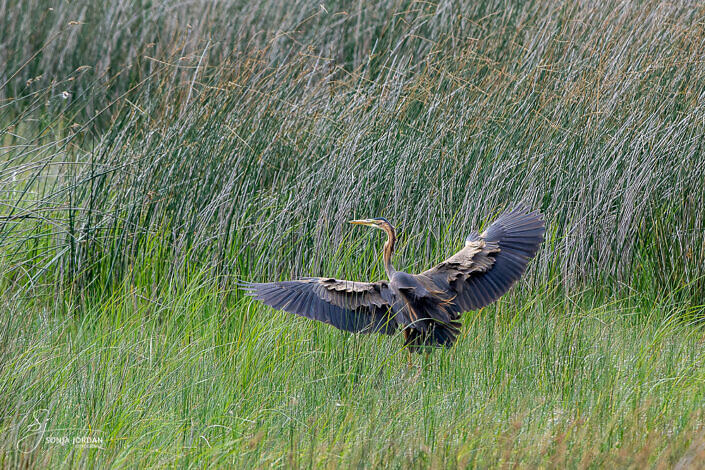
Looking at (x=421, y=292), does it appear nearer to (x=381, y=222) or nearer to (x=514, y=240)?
(x=381, y=222)

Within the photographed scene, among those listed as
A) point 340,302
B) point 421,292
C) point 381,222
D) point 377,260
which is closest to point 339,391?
point 340,302

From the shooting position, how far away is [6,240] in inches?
172

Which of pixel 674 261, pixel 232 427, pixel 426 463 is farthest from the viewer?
pixel 674 261

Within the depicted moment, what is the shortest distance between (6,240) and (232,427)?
1985 mm

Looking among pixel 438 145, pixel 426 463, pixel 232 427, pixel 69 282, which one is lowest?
pixel 69 282

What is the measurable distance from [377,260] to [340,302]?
1076mm

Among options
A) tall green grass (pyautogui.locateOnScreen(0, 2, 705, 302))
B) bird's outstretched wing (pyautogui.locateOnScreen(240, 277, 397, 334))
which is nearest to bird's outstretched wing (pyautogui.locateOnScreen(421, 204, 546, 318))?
bird's outstretched wing (pyautogui.locateOnScreen(240, 277, 397, 334))

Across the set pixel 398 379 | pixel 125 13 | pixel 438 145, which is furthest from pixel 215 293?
pixel 125 13

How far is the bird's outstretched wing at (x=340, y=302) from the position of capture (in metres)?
3.49

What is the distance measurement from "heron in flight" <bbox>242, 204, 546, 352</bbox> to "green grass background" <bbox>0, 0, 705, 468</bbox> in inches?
5.0

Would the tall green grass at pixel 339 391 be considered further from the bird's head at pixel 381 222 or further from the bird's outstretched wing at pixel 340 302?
the bird's head at pixel 381 222

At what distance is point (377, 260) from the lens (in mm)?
4555

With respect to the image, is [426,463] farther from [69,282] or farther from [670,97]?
[670,97]

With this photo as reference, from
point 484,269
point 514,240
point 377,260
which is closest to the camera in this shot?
point 484,269
